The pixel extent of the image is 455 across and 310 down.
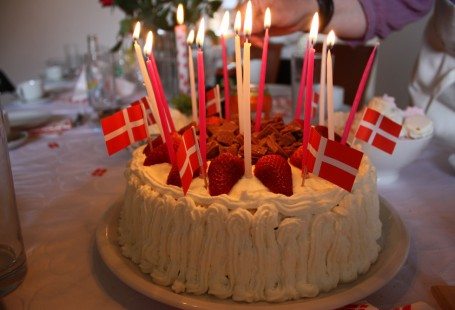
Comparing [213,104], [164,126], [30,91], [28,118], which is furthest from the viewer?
[30,91]

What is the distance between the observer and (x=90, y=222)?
109 centimetres

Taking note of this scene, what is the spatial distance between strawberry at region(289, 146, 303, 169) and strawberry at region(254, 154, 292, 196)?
0.07 metres

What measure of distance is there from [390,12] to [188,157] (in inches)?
46.1

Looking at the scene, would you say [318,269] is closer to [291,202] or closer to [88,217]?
[291,202]

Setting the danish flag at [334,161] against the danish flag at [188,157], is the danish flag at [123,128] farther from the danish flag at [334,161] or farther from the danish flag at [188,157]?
the danish flag at [334,161]

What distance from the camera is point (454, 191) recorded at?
1.20 metres

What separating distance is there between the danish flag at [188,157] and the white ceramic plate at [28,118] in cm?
128

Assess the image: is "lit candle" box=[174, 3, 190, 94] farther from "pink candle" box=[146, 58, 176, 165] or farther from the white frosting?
the white frosting

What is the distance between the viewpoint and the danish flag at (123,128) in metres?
0.96

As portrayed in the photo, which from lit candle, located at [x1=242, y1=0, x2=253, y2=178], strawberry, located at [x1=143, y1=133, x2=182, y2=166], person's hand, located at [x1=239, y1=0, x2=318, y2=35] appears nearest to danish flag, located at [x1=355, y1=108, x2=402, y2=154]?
lit candle, located at [x1=242, y1=0, x2=253, y2=178]

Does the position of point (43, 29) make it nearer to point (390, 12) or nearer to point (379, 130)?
point (390, 12)

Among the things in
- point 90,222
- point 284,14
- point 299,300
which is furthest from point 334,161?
point 284,14

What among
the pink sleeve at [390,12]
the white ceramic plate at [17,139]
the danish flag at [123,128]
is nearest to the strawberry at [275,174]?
the danish flag at [123,128]

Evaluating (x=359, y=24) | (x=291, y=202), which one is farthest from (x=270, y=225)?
(x=359, y=24)
